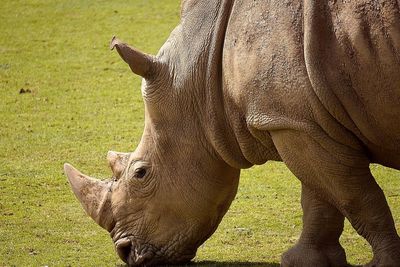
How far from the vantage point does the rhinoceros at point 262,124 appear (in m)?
6.98

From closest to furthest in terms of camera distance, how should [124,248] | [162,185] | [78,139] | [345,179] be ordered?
[345,179]
[162,185]
[124,248]
[78,139]

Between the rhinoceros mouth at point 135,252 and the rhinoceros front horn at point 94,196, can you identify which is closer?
the rhinoceros mouth at point 135,252

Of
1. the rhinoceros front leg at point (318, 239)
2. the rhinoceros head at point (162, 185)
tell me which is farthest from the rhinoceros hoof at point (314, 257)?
the rhinoceros head at point (162, 185)

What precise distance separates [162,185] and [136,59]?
87 cm

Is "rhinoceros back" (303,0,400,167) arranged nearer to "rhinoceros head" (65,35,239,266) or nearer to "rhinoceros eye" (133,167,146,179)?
"rhinoceros head" (65,35,239,266)

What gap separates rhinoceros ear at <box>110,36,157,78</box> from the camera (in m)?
7.99

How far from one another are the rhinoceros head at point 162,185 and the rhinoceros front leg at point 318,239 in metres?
0.52

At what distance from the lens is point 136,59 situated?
8117 millimetres

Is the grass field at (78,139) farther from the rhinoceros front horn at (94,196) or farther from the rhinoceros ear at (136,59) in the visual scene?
the rhinoceros ear at (136,59)

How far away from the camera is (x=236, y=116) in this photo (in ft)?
25.2

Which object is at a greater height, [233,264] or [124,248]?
[124,248]

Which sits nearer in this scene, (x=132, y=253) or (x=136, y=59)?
(x=136, y=59)

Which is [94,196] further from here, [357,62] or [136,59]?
[357,62]

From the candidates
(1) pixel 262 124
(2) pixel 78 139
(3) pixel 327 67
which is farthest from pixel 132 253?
(2) pixel 78 139
